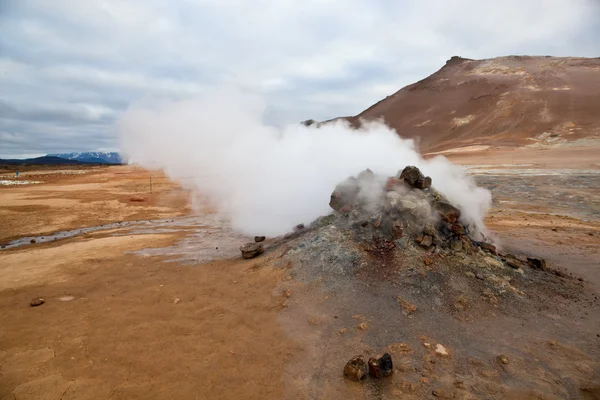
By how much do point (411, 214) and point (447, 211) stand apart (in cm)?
81

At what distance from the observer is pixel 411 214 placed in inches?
266

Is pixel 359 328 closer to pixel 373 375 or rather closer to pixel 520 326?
pixel 373 375

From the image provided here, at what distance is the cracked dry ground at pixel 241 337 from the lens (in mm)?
3877

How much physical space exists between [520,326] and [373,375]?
2587mm

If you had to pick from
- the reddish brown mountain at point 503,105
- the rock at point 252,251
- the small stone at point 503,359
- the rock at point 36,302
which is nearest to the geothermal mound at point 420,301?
the small stone at point 503,359

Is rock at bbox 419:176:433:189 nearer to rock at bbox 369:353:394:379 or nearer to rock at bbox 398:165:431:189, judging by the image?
rock at bbox 398:165:431:189

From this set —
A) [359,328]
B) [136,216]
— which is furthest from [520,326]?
[136,216]

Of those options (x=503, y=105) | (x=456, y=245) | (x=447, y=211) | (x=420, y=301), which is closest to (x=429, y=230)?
(x=456, y=245)

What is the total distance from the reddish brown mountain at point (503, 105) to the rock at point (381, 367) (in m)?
37.3

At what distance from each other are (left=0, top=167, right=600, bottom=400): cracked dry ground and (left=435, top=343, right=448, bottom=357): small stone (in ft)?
0.25

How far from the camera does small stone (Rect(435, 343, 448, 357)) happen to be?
4.36 metres

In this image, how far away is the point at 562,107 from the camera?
4322 centimetres

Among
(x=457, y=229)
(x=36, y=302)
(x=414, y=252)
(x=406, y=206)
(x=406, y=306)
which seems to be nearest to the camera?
(x=406, y=306)

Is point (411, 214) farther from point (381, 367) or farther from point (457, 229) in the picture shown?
point (381, 367)
